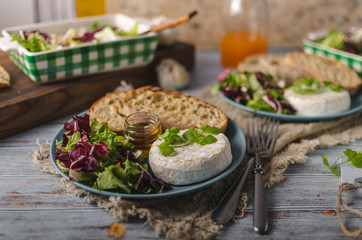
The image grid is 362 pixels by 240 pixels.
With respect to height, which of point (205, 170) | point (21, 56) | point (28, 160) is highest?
point (21, 56)

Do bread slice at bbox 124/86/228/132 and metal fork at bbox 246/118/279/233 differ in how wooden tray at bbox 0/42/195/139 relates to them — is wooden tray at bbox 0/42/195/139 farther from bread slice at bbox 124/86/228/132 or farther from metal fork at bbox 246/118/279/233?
metal fork at bbox 246/118/279/233

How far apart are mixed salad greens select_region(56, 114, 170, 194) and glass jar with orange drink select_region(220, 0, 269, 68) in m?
1.87

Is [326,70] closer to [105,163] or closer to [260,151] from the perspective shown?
[260,151]

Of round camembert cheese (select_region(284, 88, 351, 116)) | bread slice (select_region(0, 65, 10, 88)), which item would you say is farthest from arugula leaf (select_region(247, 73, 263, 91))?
bread slice (select_region(0, 65, 10, 88))

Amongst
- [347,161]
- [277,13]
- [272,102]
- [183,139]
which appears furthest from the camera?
[277,13]

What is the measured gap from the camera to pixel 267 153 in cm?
219

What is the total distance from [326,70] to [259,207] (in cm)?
178

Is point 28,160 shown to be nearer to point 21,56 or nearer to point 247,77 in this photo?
point 21,56

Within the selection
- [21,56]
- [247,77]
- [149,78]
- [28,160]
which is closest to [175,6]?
[149,78]

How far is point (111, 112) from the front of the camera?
245cm

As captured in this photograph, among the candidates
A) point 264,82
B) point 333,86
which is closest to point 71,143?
point 264,82

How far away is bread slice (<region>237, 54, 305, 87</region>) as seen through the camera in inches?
121

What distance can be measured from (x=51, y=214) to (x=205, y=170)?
29.0 inches

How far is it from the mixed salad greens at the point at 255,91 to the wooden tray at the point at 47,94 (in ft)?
2.40
